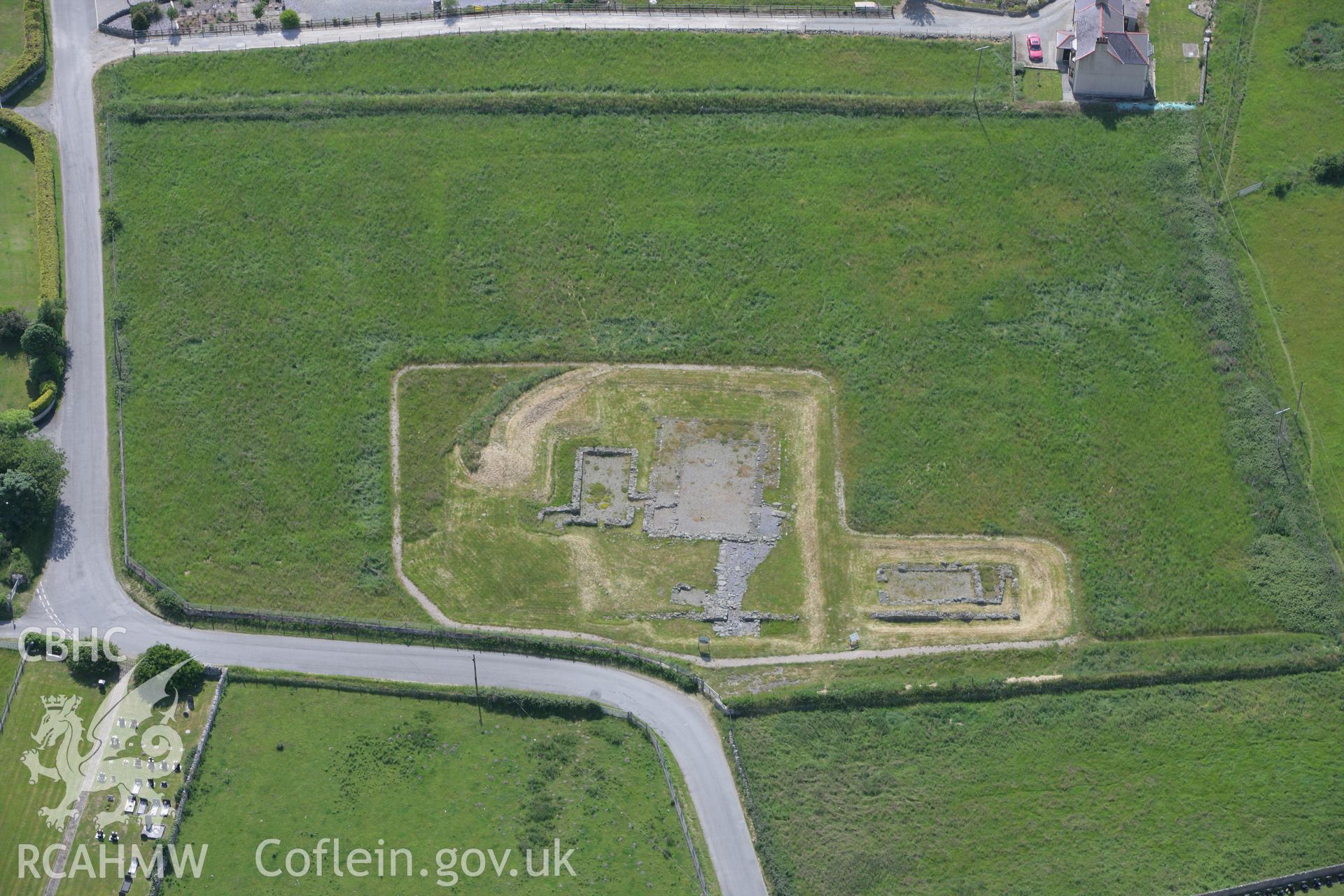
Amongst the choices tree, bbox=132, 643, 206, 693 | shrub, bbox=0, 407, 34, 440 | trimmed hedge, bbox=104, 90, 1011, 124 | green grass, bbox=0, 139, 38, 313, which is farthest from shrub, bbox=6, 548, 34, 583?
Answer: trimmed hedge, bbox=104, 90, 1011, 124

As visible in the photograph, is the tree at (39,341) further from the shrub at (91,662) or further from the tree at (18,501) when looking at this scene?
the shrub at (91,662)

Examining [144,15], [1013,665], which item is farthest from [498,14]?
[1013,665]

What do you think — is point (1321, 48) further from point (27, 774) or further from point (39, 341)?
point (27, 774)

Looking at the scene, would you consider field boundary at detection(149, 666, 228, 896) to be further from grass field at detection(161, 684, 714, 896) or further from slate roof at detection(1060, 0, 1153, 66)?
slate roof at detection(1060, 0, 1153, 66)

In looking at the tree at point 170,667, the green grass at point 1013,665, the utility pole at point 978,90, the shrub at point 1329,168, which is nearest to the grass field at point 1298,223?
the shrub at point 1329,168

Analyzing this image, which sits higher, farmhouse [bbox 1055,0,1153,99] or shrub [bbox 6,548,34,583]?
farmhouse [bbox 1055,0,1153,99]
